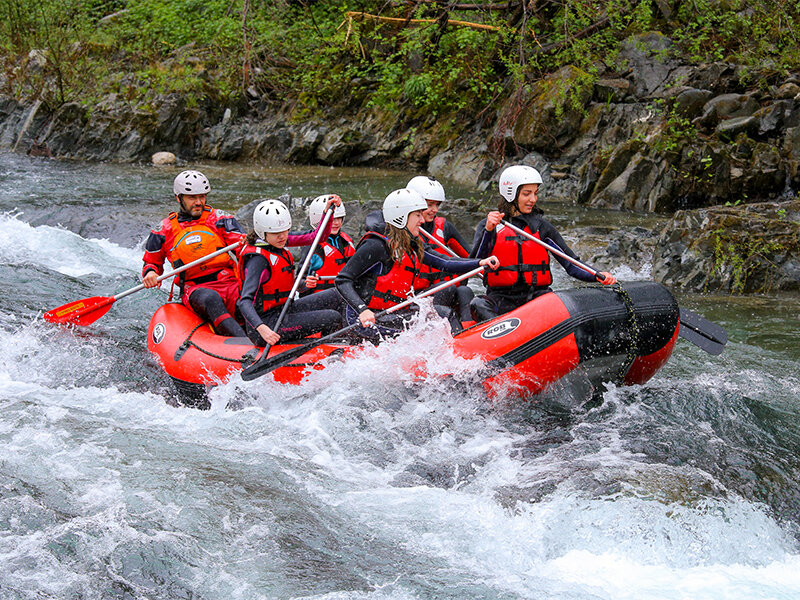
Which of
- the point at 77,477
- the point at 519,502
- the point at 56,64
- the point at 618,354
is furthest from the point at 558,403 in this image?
the point at 56,64

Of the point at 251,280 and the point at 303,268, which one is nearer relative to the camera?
the point at 251,280

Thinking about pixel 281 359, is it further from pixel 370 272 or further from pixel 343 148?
pixel 343 148

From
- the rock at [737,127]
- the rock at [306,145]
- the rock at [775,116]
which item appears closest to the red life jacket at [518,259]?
the rock at [737,127]

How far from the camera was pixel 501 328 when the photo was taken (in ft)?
17.2

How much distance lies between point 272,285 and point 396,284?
0.91m

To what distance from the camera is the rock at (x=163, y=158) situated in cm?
1579

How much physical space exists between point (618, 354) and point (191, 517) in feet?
9.07

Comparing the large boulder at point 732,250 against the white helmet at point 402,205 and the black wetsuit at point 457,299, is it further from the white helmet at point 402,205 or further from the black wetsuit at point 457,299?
the white helmet at point 402,205

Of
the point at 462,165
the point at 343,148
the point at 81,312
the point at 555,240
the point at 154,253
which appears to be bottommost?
the point at 343,148

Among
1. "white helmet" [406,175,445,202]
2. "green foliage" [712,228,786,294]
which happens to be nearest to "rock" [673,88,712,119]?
"green foliage" [712,228,786,294]

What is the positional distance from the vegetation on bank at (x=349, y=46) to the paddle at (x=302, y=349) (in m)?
7.34

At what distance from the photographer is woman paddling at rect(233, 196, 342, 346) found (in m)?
5.66

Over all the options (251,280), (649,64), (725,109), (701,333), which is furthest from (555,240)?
(649,64)

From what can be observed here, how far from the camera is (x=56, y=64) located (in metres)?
17.1
